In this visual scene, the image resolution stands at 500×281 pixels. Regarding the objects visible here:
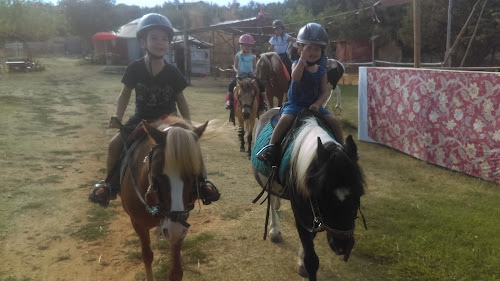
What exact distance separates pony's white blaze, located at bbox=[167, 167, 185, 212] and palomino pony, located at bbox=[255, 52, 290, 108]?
7.41 metres

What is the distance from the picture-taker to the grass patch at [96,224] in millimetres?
4953

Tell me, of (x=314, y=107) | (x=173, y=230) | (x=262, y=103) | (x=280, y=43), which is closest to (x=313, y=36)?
(x=314, y=107)

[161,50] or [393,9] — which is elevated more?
[393,9]

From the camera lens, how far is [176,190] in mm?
2721

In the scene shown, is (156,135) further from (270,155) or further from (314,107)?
(314,107)

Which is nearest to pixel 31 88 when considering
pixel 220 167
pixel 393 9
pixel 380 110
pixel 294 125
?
pixel 220 167

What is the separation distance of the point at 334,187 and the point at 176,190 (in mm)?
1215

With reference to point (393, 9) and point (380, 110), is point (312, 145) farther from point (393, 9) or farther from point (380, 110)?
point (393, 9)

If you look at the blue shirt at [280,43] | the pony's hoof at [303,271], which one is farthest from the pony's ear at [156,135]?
the blue shirt at [280,43]

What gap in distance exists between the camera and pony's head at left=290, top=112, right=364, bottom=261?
8.96ft

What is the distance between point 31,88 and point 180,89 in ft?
64.8

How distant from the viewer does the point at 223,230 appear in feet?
16.9

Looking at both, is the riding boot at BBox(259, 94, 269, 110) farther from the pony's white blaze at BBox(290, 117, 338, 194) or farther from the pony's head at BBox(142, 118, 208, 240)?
the pony's head at BBox(142, 118, 208, 240)

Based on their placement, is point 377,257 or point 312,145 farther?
point 377,257
